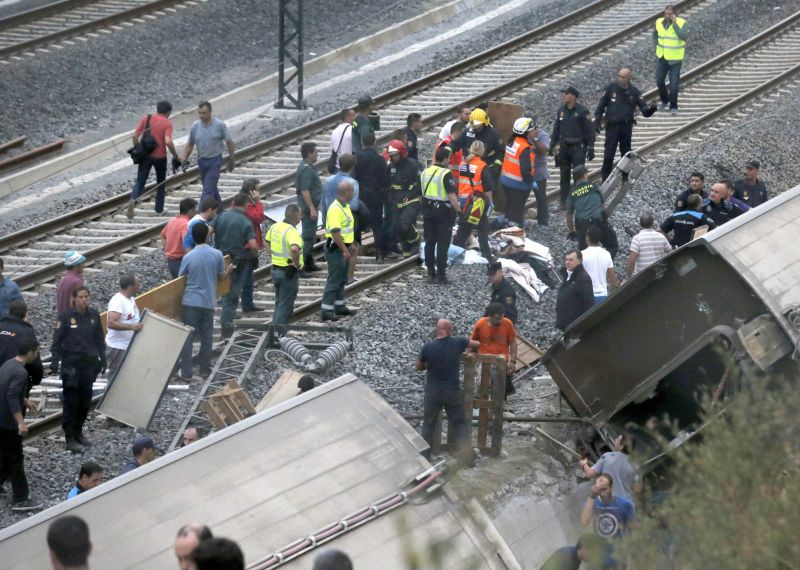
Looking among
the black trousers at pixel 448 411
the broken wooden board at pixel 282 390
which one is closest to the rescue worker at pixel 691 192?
→ the black trousers at pixel 448 411

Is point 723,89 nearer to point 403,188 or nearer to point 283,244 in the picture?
point 403,188

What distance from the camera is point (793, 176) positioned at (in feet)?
65.9

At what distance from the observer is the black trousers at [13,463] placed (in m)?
10.9

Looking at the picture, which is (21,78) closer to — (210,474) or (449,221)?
(449,221)

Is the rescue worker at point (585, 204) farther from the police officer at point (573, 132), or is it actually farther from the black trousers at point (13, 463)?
the black trousers at point (13, 463)

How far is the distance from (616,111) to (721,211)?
3.36 metres

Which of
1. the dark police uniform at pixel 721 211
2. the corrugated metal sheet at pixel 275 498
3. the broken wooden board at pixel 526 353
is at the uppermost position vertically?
the corrugated metal sheet at pixel 275 498

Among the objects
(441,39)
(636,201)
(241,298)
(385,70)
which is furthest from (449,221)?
(441,39)

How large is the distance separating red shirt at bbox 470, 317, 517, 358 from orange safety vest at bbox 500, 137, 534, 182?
4.26 m

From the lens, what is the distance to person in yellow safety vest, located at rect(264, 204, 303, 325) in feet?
44.7

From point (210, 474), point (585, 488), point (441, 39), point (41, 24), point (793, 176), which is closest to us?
point (210, 474)

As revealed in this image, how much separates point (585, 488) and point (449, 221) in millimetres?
4350

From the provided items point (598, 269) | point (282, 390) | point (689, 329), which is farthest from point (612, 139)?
point (282, 390)

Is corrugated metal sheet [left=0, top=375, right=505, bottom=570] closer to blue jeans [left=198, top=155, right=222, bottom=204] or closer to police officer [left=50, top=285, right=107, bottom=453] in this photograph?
police officer [left=50, top=285, right=107, bottom=453]
